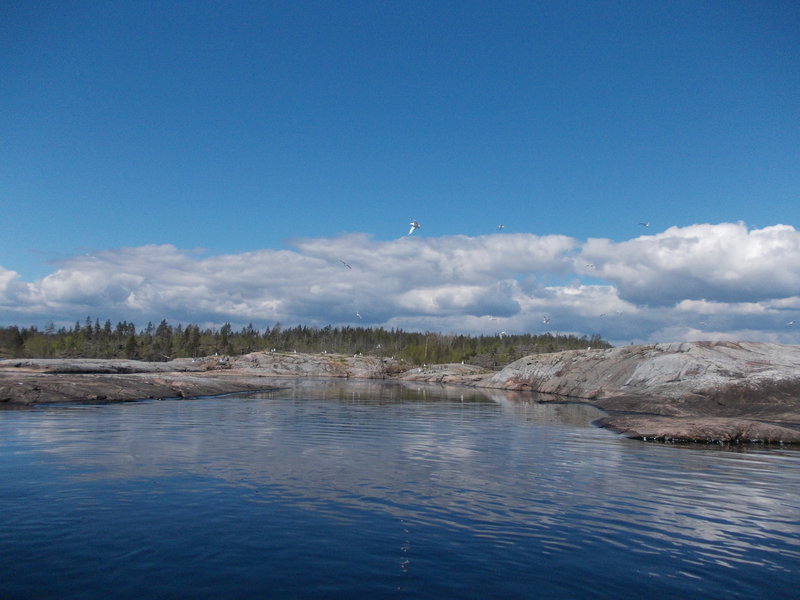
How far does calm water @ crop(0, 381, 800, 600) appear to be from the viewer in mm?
9273

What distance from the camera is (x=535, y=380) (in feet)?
289

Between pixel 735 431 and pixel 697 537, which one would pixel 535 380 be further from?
pixel 697 537

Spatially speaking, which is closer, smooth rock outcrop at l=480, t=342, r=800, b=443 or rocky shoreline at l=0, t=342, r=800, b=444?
smooth rock outcrop at l=480, t=342, r=800, b=443

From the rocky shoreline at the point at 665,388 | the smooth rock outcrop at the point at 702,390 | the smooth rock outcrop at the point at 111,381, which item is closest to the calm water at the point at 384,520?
the smooth rock outcrop at the point at 702,390

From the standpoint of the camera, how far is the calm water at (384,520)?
9.27m

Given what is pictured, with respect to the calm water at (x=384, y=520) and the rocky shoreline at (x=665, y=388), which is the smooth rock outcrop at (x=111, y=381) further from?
the calm water at (x=384, y=520)

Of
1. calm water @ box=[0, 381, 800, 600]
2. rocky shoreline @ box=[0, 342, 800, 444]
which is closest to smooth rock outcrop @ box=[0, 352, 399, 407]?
rocky shoreline @ box=[0, 342, 800, 444]

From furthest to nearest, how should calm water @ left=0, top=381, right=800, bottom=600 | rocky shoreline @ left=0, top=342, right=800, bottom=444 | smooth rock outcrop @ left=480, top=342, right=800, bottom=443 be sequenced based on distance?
rocky shoreline @ left=0, top=342, right=800, bottom=444
smooth rock outcrop @ left=480, top=342, right=800, bottom=443
calm water @ left=0, top=381, right=800, bottom=600

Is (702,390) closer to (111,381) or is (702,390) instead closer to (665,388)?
(665,388)

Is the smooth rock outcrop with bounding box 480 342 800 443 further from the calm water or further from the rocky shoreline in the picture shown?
the calm water

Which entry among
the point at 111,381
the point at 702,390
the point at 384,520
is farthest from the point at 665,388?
the point at 111,381

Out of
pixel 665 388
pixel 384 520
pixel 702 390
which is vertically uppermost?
pixel 702 390

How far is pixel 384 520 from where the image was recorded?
12719mm

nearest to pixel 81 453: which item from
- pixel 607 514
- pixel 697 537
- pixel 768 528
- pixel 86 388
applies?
pixel 607 514
